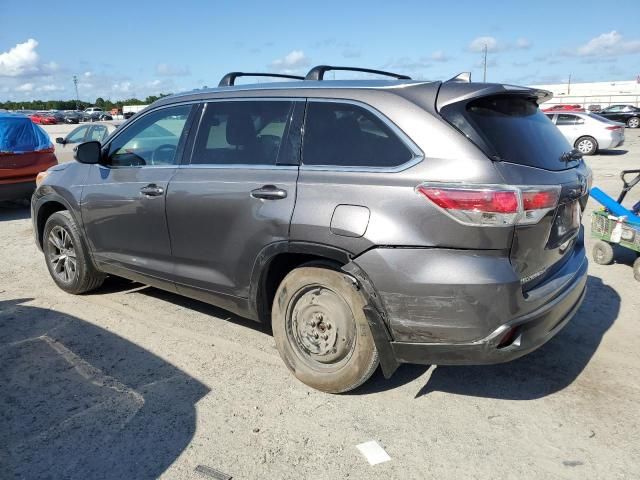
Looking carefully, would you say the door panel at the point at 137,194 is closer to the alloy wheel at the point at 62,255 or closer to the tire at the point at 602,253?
the alloy wheel at the point at 62,255

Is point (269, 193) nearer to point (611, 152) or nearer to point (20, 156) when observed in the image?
point (20, 156)

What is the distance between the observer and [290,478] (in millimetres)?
2613

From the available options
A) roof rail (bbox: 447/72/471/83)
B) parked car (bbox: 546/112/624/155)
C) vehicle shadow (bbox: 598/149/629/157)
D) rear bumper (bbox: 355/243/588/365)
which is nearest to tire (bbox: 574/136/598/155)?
parked car (bbox: 546/112/624/155)

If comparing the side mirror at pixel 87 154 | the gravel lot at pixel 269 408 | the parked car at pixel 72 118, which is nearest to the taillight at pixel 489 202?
the gravel lot at pixel 269 408

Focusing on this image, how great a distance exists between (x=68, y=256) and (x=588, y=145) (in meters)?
18.6

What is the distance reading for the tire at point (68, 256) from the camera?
16.2 ft

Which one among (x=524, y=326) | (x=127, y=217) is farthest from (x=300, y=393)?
(x=127, y=217)

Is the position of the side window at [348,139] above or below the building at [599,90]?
below

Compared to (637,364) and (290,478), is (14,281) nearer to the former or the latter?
(290,478)

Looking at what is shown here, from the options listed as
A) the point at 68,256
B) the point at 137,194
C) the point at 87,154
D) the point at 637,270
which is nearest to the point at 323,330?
the point at 137,194

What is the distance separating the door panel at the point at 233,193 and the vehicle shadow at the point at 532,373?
4.81ft

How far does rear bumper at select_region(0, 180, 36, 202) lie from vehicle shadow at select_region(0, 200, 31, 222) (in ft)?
1.16

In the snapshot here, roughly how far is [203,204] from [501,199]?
2.05m

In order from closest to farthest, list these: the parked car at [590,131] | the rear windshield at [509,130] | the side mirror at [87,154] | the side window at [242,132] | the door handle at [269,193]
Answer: the rear windshield at [509,130] → the door handle at [269,193] → the side window at [242,132] → the side mirror at [87,154] → the parked car at [590,131]
